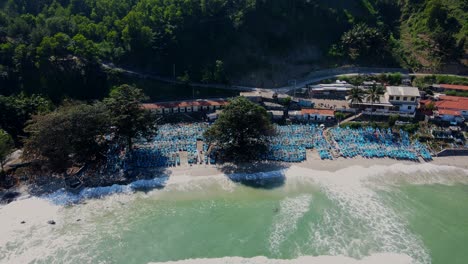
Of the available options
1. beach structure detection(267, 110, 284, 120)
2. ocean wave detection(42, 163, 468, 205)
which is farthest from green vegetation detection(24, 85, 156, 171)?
beach structure detection(267, 110, 284, 120)

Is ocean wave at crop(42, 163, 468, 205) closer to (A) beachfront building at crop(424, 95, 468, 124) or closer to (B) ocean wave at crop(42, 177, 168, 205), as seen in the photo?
(B) ocean wave at crop(42, 177, 168, 205)

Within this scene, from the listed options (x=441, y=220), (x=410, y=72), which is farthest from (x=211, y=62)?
(x=441, y=220)

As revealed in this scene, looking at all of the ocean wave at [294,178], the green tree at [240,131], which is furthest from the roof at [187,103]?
the ocean wave at [294,178]

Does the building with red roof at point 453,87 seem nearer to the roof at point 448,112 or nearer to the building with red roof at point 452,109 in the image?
the building with red roof at point 452,109

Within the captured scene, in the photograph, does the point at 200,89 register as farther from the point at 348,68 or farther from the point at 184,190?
the point at 348,68

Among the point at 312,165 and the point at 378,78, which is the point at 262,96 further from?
the point at 378,78
